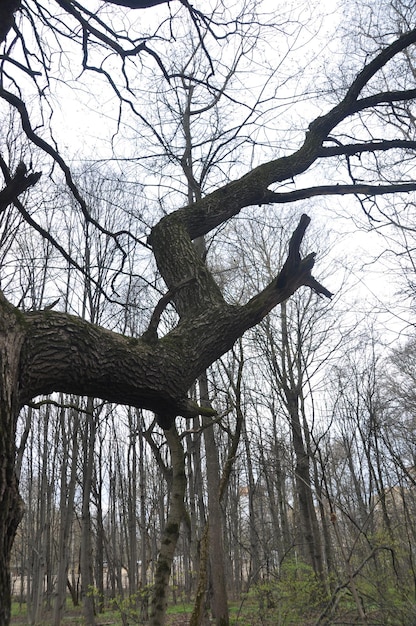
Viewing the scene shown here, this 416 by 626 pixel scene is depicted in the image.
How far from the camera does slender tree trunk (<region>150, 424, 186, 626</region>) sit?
→ 3369mm

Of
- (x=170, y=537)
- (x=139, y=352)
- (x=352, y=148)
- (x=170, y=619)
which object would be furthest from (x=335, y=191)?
(x=170, y=619)

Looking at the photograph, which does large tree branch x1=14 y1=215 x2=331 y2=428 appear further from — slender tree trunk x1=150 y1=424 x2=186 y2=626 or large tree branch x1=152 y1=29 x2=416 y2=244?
slender tree trunk x1=150 y1=424 x2=186 y2=626

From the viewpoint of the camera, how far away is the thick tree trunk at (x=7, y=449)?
151 cm

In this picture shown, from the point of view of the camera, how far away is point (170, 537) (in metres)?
3.48

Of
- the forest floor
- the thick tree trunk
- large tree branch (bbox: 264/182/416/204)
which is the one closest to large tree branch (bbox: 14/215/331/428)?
the thick tree trunk

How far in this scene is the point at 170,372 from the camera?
2287mm

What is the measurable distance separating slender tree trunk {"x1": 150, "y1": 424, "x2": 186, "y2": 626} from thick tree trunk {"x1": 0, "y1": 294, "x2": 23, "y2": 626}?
5.83 feet

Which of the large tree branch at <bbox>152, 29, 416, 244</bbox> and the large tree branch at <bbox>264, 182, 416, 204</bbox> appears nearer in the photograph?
the large tree branch at <bbox>152, 29, 416, 244</bbox>

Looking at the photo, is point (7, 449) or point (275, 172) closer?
point (7, 449)

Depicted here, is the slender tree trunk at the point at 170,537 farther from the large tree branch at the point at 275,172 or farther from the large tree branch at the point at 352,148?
the large tree branch at the point at 352,148

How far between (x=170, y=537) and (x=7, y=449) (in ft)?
7.42

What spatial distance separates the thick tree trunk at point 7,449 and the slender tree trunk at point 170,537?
70.0 inches

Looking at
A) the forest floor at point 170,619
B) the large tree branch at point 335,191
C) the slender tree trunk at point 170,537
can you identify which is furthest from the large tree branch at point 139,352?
the forest floor at point 170,619

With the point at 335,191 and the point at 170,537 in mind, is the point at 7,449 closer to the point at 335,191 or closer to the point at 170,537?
the point at 170,537
